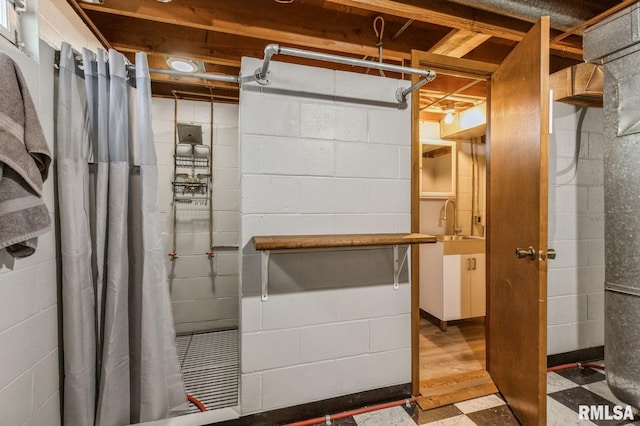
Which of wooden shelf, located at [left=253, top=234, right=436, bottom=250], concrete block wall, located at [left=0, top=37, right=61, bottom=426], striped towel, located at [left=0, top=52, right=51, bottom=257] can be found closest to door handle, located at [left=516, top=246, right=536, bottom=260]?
wooden shelf, located at [left=253, top=234, right=436, bottom=250]

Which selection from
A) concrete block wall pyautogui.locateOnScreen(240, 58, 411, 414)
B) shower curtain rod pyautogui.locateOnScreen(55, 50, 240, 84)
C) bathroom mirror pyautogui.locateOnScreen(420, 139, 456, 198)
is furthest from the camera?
bathroom mirror pyautogui.locateOnScreen(420, 139, 456, 198)

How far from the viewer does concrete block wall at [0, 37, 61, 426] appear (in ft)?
3.45

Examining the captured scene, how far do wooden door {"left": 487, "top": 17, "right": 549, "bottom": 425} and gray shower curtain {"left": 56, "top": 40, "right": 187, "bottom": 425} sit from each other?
1845 millimetres

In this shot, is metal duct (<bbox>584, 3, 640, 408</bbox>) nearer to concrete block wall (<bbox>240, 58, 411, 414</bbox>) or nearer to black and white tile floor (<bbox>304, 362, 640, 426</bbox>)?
black and white tile floor (<bbox>304, 362, 640, 426</bbox>)

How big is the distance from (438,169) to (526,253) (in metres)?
2.28

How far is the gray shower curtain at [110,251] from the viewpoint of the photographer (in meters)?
1.31

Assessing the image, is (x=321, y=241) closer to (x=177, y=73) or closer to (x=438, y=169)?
(x=177, y=73)

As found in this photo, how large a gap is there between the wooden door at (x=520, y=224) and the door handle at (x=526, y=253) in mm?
15

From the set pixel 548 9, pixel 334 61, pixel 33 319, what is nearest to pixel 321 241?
pixel 334 61

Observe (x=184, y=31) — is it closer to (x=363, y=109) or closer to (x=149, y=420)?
(x=363, y=109)

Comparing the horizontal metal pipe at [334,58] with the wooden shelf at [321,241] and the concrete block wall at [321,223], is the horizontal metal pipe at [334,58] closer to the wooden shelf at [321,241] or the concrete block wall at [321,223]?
the concrete block wall at [321,223]

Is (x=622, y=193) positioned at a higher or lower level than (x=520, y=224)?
higher

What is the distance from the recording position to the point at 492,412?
1.64 m

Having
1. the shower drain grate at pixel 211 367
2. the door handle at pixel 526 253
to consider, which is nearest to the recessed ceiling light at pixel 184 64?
the shower drain grate at pixel 211 367
